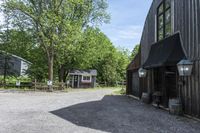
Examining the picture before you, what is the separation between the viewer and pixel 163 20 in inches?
493

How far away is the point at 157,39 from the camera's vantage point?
13.3 m

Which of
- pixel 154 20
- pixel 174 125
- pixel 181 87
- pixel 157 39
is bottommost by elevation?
pixel 174 125

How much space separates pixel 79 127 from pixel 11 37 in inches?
964

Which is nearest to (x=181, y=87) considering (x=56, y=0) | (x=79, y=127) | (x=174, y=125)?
(x=174, y=125)

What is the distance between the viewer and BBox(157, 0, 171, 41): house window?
39.0ft

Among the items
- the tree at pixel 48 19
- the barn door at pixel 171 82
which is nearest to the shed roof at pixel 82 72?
the tree at pixel 48 19

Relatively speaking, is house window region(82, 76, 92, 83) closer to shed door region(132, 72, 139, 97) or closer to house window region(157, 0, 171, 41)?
shed door region(132, 72, 139, 97)

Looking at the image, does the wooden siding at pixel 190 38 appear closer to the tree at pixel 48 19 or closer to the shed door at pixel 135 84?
the shed door at pixel 135 84

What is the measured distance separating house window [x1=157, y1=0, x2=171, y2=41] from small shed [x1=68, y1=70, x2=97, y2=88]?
24.2m

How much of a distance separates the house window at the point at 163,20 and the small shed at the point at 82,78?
24248 mm

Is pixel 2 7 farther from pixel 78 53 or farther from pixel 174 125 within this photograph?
pixel 174 125

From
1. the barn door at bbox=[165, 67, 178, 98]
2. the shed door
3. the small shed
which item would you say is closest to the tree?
the shed door

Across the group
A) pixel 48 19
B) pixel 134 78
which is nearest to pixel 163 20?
pixel 134 78

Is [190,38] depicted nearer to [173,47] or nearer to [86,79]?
[173,47]
